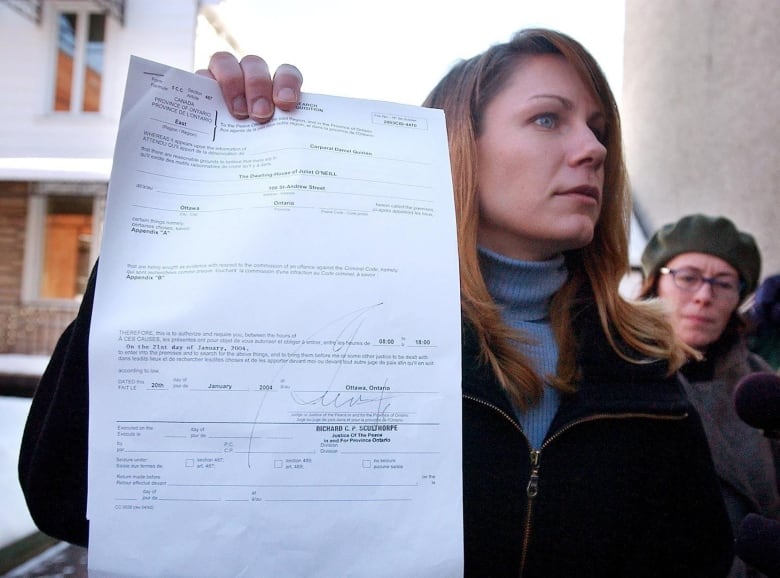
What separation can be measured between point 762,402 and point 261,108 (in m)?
1.00

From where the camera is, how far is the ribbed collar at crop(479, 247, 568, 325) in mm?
1041

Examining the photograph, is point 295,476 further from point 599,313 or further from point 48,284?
point 48,284

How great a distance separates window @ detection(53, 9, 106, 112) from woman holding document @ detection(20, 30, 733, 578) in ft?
21.0

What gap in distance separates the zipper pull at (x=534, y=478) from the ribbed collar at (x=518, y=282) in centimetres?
26

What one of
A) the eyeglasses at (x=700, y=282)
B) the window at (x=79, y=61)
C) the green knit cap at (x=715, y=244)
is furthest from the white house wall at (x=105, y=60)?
the eyeglasses at (x=700, y=282)

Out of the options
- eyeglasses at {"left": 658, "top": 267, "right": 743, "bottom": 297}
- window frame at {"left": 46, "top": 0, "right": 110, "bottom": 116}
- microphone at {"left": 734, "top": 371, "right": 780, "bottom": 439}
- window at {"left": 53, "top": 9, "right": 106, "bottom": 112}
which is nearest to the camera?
microphone at {"left": 734, "top": 371, "right": 780, "bottom": 439}

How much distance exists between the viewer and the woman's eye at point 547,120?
3.34 ft

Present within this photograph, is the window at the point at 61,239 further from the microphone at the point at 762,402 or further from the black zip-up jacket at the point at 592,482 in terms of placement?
the microphone at the point at 762,402

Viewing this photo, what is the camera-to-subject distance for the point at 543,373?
991mm

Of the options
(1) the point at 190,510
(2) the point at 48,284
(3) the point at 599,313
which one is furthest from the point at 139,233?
(2) the point at 48,284

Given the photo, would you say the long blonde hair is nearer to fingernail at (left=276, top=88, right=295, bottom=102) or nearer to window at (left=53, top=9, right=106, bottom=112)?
fingernail at (left=276, top=88, right=295, bottom=102)

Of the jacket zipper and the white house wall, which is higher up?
the white house wall

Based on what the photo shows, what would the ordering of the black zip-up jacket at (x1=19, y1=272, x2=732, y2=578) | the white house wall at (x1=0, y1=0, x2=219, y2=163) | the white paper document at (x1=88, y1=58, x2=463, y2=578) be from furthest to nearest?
the white house wall at (x1=0, y1=0, x2=219, y2=163) < the black zip-up jacket at (x1=19, y1=272, x2=732, y2=578) < the white paper document at (x1=88, y1=58, x2=463, y2=578)
